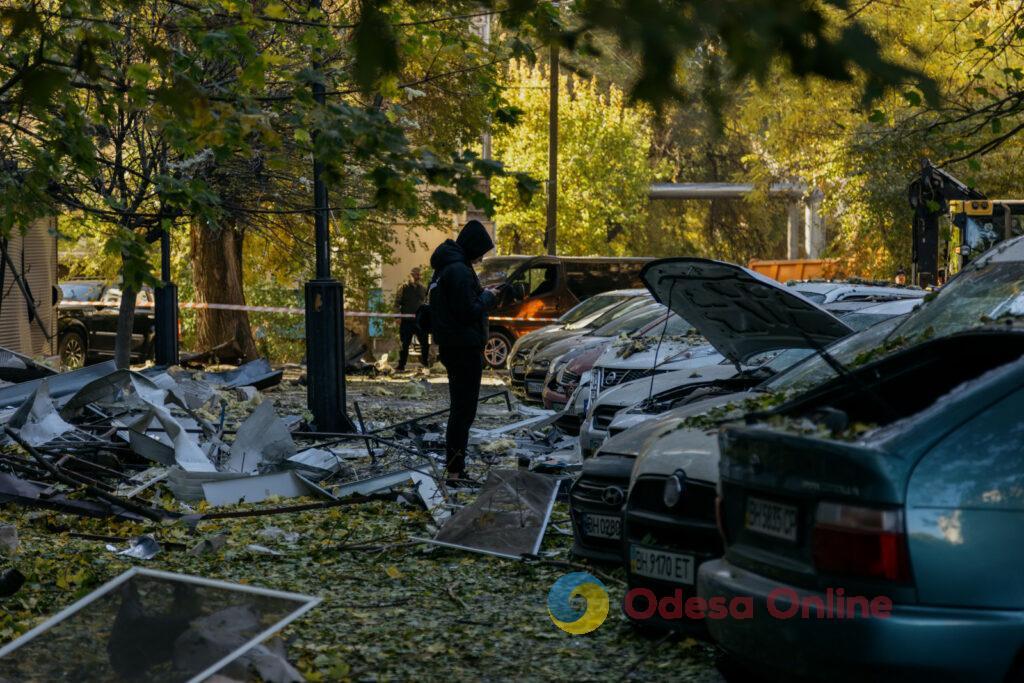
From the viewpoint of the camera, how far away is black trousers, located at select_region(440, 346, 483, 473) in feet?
35.7

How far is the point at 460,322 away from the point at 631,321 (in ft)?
28.1

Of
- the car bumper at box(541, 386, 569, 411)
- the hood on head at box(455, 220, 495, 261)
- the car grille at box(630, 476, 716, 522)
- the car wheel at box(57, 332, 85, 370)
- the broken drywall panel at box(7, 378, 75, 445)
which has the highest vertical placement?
the hood on head at box(455, 220, 495, 261)

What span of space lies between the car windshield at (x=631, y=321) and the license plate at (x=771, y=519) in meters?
13.3

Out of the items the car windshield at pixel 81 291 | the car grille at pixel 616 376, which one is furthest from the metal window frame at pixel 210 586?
the car windshield at pixel 81 291

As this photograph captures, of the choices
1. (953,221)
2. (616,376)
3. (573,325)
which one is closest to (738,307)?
(616,376)

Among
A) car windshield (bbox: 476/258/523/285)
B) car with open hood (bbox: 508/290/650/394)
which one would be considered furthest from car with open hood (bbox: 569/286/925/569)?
car windshield (bbox: 476/258/523/285)

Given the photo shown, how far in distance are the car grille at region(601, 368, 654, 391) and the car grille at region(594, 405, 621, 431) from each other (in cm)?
289

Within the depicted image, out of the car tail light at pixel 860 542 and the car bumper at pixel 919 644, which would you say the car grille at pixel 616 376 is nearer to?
the car tail light at pixel 860 542

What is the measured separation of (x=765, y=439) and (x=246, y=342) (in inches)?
932

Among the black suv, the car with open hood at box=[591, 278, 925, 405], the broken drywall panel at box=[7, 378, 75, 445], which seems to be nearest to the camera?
the broken drywall panel at box=[7, 378, 75, 445]

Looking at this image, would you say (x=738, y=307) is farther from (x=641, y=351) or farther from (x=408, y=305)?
(x=408, y=305)

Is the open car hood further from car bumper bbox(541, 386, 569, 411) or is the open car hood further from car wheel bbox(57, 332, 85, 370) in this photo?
car wheel bbox(57, 332, 85, 370)

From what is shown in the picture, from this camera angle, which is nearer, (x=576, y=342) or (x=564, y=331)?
(x=576, y=342)

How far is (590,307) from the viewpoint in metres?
23.1
